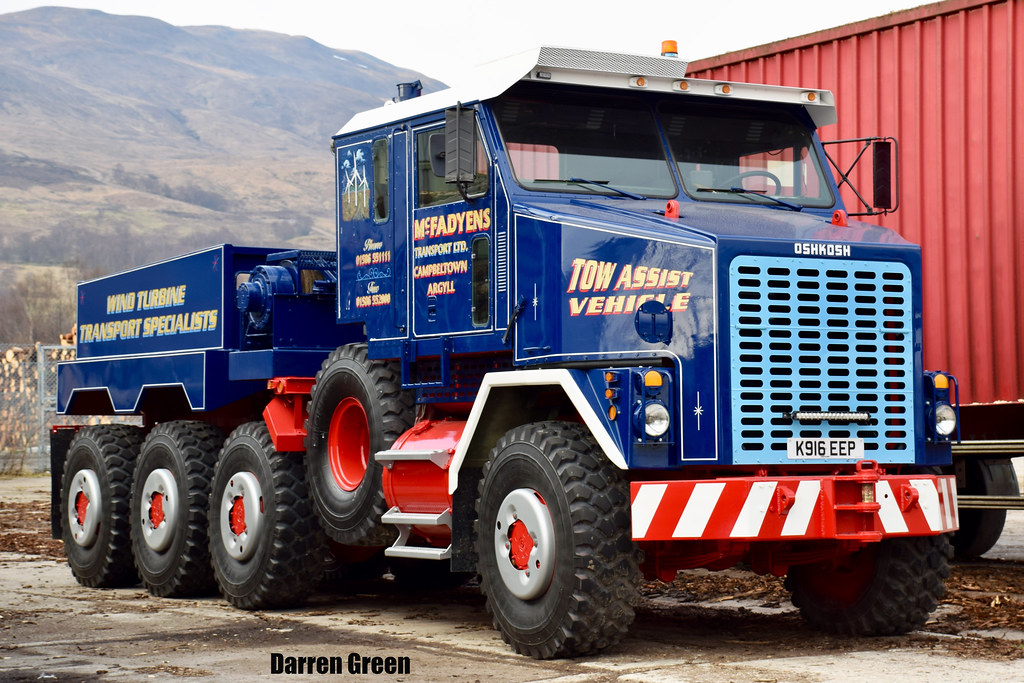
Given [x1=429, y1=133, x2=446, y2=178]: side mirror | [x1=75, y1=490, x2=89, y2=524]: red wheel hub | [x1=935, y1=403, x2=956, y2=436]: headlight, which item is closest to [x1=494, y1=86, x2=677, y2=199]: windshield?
[x1=429, y1=133, x2=446, y2=178]: side mirror

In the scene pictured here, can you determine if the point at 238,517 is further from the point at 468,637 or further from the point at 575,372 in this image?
the point at 575,372

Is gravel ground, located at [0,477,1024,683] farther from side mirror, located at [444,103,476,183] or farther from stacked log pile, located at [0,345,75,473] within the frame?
stacked log pile, located at [0,345,75,473]

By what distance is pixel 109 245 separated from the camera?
131m

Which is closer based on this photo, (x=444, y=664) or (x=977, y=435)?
(x=444, y=664)

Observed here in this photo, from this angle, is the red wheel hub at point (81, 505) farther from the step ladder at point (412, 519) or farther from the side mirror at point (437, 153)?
the side mirror at point (437, 153)

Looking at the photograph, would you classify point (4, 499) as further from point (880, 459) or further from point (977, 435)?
point (880, 459)

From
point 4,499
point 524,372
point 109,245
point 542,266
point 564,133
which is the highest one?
point 109,245

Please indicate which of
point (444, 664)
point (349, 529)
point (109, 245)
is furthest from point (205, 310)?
point (109, 245)

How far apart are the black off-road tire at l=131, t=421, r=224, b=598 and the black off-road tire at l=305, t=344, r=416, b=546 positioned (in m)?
1.56

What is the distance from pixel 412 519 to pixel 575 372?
67.9 inches

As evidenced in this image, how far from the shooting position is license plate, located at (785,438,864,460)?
767 cm

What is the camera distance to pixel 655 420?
753 centimetres

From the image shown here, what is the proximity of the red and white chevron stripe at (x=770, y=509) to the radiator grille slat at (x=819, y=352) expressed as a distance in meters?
0.26

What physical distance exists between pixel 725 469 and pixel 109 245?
420 ft
